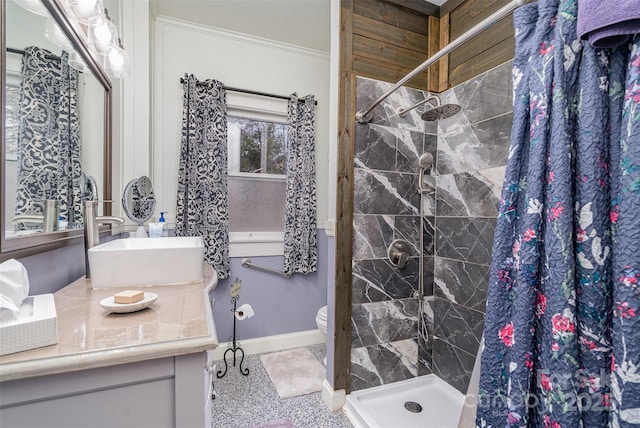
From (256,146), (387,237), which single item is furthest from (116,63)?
(387,237)

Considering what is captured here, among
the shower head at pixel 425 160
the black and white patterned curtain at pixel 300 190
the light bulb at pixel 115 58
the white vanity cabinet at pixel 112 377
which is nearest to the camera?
the white vanity cabinet at pixel 112 377

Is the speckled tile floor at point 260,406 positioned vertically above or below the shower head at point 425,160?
below

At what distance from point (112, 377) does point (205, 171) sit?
184cm

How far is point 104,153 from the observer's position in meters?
1.61

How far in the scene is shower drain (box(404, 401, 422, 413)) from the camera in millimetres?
1730

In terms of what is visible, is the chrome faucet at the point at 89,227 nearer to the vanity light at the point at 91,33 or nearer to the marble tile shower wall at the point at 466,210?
the vanity light at the point at 91,33

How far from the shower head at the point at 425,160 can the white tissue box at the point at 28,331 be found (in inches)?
73.3

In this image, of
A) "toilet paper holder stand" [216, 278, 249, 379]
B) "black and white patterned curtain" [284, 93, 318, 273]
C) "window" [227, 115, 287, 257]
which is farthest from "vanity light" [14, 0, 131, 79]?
"toilet paper holder stand" [216, 278, 249, 379]

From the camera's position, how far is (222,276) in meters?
2.31

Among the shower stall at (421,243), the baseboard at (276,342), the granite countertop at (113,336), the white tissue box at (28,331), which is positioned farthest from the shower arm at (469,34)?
the baseboard at (276,342)

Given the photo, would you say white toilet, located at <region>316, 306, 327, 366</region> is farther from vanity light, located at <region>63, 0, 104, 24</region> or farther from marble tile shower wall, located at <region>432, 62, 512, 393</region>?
vanity light, located at <region>63, 0, 104, 24</region>

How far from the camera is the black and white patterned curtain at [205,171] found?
2.19m

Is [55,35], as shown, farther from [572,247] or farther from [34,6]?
[572,247]

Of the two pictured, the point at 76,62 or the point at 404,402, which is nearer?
the point at 76,62
